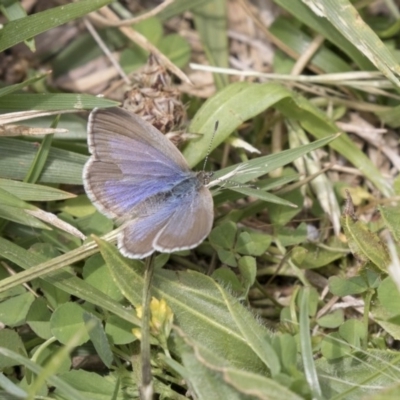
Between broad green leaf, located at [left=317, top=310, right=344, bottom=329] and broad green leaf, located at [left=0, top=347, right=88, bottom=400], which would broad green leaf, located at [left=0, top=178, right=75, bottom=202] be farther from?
broad green leaf, located at [left=317, top=310, right=344, bottom=329]

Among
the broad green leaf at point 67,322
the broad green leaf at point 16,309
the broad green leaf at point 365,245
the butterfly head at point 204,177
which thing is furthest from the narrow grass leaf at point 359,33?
the broad green leaf at point 16,309

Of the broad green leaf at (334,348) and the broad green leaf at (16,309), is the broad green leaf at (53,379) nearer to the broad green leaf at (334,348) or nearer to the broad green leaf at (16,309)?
the broad green leaf at (16,309)

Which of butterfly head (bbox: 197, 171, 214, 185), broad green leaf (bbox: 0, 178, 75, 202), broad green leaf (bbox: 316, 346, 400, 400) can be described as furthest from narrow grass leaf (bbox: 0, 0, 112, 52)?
broad green leaf (bbox: 316, 346, 400, 400)

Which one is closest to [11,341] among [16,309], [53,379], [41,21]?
[16,309]

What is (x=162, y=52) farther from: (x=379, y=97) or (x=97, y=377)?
(x=97, y=377)

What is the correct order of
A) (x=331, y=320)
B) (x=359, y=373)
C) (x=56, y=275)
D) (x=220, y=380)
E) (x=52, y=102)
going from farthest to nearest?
(x=52, y=102) → (x=331, y=320) → (x=56, y=275) → (x=359, y=373) → (x=220, y=380)

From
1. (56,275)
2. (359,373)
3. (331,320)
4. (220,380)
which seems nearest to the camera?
(220,380)

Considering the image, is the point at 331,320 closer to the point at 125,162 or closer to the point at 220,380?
the point at 220,380

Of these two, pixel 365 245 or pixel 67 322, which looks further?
pixel 365 245
